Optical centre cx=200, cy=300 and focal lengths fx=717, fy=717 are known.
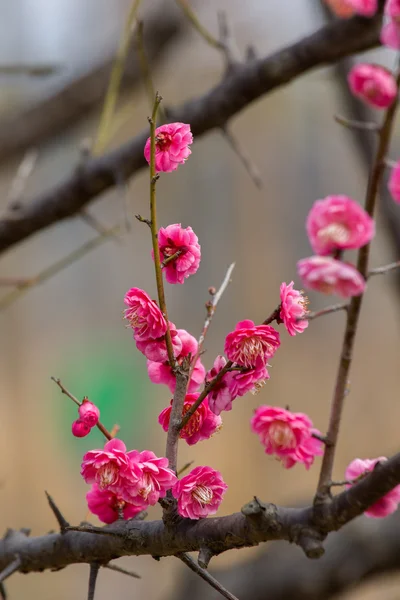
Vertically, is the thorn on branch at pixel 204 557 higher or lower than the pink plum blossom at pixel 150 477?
lower

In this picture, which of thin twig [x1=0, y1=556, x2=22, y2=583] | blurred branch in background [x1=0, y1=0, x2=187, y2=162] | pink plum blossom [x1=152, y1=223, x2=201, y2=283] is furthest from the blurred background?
pink plum blossom [x1=152, y1=223, x2=201, y2=283]

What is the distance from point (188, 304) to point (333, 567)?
1881 millimetres

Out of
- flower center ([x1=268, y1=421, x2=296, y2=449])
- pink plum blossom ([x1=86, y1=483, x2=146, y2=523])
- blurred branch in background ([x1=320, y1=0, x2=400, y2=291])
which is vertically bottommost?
flower center ([x1=268, y1=421, x2=296, y2=449])

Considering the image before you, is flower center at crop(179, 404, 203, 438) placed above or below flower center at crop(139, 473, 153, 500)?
above

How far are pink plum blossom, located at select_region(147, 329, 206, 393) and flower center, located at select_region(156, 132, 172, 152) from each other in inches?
4.6

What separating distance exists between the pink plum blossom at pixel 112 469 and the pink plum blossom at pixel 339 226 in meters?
0.17

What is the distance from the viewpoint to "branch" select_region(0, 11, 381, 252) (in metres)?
0.92

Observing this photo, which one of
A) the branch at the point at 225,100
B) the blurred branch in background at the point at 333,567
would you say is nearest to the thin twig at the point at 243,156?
the branch at the point at 225,100

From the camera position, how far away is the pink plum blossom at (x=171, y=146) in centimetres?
40

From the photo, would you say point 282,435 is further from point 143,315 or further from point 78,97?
point 78,97

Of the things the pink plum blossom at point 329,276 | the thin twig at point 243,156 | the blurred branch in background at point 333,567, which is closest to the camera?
the pink plum blossom at point 329,276

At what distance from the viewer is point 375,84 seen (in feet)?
1.58

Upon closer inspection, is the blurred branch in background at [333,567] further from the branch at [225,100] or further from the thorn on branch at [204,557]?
the thorn on branch at [204,557]

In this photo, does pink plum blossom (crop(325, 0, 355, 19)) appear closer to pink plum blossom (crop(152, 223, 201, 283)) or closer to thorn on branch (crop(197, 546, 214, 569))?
pink plum blossom (crop(152, 223, 201, 283))
